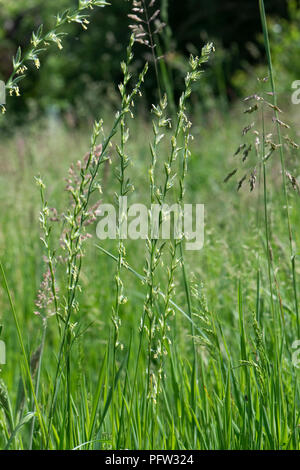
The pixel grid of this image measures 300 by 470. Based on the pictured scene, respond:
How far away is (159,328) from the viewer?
115 centimetres

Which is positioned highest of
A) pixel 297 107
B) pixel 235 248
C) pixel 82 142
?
pixel 82 142

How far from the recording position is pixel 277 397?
128 cm

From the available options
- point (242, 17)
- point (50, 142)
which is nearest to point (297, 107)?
point (50, 142)

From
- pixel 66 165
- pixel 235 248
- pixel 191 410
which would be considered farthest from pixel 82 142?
pixel 191 410

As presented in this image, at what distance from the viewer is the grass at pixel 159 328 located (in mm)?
1059

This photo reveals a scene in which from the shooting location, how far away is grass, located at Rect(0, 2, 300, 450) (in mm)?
1059

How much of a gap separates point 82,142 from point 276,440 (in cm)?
710

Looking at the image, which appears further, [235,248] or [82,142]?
[82,142]
